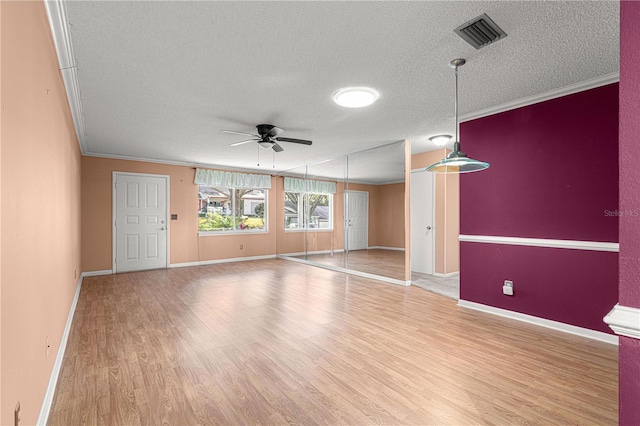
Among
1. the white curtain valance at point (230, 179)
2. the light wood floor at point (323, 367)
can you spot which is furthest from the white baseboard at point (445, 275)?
the white curtain valance at point (230, 179)

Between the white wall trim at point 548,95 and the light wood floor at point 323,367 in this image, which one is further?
the white wall trim at point 548,95

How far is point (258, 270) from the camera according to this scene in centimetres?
624

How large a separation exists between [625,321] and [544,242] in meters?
2.45

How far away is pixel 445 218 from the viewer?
5371mm

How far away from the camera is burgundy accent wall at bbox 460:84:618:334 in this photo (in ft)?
8.80

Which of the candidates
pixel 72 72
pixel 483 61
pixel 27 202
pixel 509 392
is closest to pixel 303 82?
pixel 483 61

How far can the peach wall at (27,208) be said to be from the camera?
1120 mm

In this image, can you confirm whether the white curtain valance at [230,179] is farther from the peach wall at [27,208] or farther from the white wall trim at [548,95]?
the white wall trim at [548,95]

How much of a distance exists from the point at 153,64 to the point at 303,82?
1238 mm

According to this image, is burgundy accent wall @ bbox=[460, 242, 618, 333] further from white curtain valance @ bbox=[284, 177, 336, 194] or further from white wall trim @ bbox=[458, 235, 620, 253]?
white curtain valance @ bbox=[284, 177, 336, 194]

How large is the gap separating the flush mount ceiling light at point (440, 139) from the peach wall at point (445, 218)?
2.00ft

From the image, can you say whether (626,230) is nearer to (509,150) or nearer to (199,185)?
(509,150)

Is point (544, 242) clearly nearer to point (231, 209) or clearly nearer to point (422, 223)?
point (422, 223)

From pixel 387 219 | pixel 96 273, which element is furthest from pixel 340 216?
pixel 96 273
